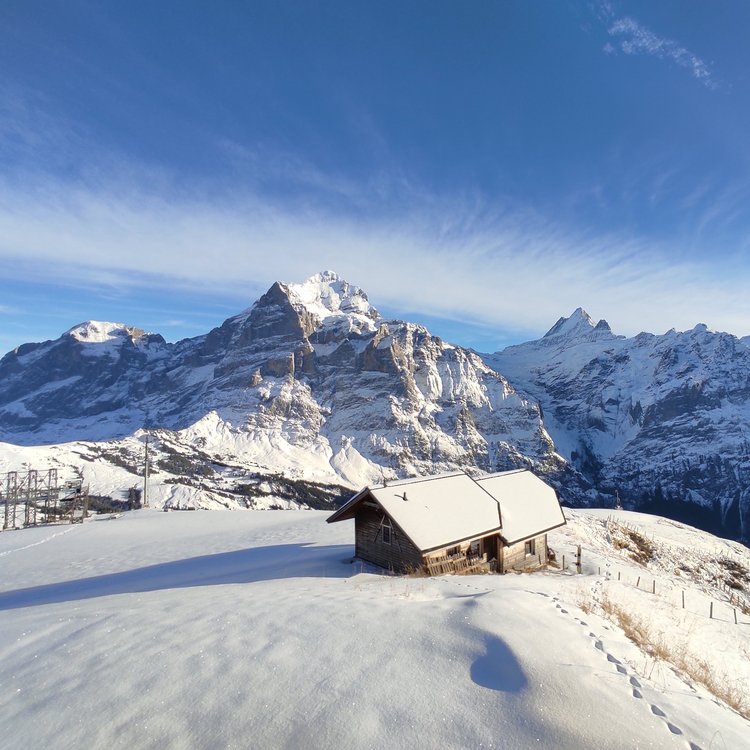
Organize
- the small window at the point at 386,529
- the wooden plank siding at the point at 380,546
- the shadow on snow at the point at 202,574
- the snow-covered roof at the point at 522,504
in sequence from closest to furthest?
the shadow on snow at the point at 202,574 < the wooden plank siding at the point at 380,546 < the small window at the point at 386,529 < the snow-covered roof at the point at 522,504

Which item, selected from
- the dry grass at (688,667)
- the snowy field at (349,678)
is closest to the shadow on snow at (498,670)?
the snowy field at (349,678)

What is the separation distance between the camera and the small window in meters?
21.9

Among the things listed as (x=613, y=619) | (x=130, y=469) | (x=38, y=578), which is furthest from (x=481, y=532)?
(x=130, y=469)

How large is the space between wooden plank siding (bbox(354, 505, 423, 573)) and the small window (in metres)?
0.14

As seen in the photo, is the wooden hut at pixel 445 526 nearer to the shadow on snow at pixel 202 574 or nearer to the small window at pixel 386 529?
the small window at pixel 386 529

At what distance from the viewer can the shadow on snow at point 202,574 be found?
19203 mm

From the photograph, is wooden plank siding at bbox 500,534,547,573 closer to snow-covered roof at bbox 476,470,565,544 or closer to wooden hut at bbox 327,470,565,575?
wooden hut at bbox 327,470,565,575

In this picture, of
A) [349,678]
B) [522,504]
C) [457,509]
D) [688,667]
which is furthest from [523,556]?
[349,678]

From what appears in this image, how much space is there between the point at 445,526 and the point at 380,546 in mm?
3418

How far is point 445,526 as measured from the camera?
867 inches

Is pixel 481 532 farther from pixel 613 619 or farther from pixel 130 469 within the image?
pixel 130 469

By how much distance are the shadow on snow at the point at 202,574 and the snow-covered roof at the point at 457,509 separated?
289 centimetres

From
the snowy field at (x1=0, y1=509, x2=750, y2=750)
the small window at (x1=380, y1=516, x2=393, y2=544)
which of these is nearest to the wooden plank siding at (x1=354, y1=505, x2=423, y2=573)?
the small window at (x1=380, y1=516, x2=393, y2=544)

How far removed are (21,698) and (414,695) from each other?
5622 mm
